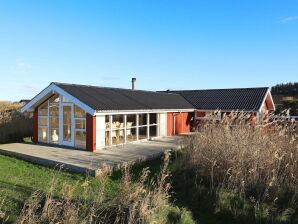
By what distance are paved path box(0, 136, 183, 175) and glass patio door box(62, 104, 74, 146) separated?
0.79 meters

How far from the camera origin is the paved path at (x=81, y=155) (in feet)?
37.3

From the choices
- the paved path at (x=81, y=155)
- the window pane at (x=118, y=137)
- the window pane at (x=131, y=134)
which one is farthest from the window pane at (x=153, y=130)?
the paved path at (x=81, y=155)

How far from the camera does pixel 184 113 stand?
24.1 metres

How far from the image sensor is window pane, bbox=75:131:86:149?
15.2 m

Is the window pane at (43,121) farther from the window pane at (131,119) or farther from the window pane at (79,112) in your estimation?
the window pane at (131,119)

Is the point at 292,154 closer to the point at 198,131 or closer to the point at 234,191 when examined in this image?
the point at 234,191

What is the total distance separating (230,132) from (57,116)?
33.4 ft

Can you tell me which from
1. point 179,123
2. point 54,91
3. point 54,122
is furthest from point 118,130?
point 179,123

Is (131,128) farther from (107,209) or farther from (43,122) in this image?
(107,209)

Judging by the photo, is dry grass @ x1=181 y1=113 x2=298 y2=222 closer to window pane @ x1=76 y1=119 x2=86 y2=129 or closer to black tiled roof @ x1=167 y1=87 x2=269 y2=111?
window pane @ x1=76 y1=119 x2=86 y2=129

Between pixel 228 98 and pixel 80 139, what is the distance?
15.0 meters

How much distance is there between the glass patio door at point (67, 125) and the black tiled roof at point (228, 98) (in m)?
12.6

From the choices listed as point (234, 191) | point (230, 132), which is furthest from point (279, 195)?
point (230, 132)

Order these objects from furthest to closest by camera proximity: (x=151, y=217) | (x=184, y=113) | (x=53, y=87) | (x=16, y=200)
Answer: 1. (x=184, y=113)
2. (x=53, y=87)
3. (x=16, y=200)
4. (x=151, y=217)
